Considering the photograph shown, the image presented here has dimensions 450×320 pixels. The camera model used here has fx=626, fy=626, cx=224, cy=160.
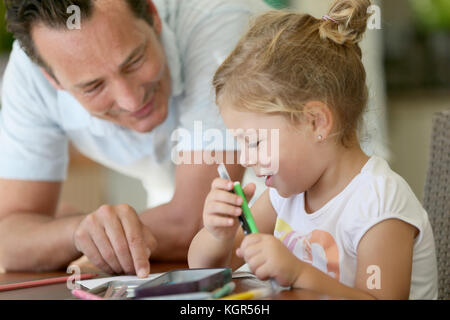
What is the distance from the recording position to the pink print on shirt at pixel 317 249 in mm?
703

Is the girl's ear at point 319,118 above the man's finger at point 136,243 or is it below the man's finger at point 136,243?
above

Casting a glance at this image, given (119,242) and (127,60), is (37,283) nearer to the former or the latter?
(119,242)

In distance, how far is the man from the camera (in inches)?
37.9

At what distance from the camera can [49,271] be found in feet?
3.28

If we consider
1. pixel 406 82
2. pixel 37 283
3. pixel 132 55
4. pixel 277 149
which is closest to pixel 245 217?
pixel 277 149

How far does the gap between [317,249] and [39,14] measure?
22.8 inches

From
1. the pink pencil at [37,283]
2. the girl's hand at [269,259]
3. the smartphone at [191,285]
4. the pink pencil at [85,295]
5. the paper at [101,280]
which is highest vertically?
the girl's hand at [269,259]

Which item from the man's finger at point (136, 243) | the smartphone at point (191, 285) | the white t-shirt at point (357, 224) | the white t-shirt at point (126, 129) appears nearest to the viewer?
the smartphone at point (191, 285)

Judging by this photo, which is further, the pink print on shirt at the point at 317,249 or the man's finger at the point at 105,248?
the man's finger at the point at 105,248

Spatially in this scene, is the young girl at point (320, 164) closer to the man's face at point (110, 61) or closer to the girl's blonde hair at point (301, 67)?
the girl's blonde hair at point (301, 67)

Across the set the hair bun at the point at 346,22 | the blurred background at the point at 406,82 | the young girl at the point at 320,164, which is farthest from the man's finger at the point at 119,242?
the blurred background at the point at 406,82

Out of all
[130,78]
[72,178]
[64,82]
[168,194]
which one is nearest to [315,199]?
[130,78]

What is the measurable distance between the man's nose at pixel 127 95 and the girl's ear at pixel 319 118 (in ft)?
1.31
